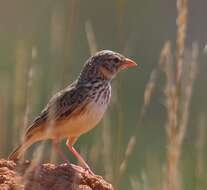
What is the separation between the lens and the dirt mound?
7.32 metres

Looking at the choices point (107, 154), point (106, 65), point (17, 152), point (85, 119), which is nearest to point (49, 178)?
point (107, 154)

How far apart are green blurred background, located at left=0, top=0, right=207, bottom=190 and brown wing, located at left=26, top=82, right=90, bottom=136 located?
214 mm

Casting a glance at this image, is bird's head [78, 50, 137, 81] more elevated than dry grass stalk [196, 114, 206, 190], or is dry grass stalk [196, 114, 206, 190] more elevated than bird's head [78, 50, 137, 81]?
bird's head [78, 50, 137, 81]

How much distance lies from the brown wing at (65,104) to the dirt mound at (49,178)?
94cm

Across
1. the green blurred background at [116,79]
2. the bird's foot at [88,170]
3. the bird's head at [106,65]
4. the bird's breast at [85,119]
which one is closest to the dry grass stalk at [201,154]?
the green blurred background at [116,79]

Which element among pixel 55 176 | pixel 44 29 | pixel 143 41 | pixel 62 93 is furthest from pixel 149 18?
pixel 55 176

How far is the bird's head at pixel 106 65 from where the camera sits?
9891mm

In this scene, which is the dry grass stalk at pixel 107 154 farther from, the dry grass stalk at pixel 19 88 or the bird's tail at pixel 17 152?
the bird's tail at pixel 17 152

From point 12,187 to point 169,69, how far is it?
4.55 ft

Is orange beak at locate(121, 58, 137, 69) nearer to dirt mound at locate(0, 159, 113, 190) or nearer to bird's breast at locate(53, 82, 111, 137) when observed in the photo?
bird's breast at locate(53, 82, 111, 137)

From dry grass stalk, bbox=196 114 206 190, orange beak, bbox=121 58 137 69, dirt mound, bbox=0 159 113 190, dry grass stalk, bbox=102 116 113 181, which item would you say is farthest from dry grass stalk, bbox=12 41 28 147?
orange beak, bbox=121 58 137 69

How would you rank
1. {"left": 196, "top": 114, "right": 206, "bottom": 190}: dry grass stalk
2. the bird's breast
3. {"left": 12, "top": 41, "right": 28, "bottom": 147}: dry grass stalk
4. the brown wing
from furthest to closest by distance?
the bird's breast < the brown wing < {"left": 196, "top": 114, "right": 206, "bottom": 190}: dry grass stalk < {"left": 12, "top": 41, "right": 28, "bottom": 147}: dry grass stalk

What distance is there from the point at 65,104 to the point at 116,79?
1025 mm

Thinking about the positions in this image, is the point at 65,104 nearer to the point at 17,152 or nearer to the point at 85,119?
the point at 85,119
